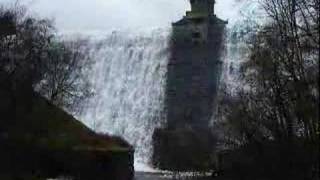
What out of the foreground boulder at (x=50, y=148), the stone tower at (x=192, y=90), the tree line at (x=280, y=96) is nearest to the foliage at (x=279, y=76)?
the tree line at (x=280, y=96)

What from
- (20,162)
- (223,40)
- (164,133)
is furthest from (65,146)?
(223,40)

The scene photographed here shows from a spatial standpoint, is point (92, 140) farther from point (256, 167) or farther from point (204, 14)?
point (204, 14)

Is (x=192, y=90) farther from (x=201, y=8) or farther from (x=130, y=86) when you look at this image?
(x=201, y=8)

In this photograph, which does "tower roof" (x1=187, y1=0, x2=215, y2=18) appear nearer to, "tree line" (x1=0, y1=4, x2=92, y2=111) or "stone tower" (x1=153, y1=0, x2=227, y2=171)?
"stone tower" (x1=153, y1=0, x2=227, y2=171)

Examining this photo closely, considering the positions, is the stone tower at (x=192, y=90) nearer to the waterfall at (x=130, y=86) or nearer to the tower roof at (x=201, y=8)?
the tower roof at (x=201, y=8)

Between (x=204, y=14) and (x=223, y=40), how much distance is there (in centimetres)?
873

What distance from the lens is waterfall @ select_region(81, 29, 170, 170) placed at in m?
87.0

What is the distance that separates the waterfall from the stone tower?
1884mm

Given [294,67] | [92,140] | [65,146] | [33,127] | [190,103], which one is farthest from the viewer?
[190,103]

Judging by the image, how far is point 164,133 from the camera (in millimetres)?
73062

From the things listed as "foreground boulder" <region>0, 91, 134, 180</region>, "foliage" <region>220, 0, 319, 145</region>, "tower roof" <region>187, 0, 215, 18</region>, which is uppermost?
"tower roof" <region>187, 0, 215, 18</region>

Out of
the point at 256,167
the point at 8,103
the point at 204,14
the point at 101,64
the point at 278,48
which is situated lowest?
the point at 256,167

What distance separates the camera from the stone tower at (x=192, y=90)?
6612 cm

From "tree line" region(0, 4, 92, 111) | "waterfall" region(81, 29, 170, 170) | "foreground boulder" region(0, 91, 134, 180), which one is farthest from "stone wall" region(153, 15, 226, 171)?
"tree line" region(0, 4, 92, 111)
